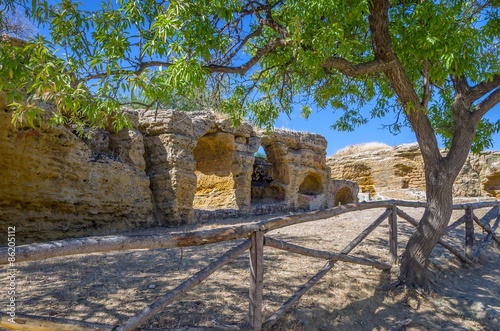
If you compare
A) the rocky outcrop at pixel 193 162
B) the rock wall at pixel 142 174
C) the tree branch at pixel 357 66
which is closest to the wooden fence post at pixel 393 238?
the tree branch at pixel 357 66

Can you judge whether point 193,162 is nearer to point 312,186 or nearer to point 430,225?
point 430,225

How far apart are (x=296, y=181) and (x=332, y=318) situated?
10258 millimetres

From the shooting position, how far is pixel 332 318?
386 centimetres

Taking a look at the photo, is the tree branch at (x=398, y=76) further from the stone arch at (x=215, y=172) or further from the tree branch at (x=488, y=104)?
the stone arch at (x=215, y=172)

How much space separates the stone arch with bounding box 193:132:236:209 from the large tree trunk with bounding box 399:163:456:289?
24.6ft

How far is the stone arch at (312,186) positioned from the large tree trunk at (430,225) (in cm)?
1011

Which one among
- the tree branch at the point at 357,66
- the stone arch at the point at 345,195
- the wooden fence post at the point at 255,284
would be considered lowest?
the wooden fence post at the point at 255,284

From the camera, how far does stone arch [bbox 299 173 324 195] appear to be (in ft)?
50.2

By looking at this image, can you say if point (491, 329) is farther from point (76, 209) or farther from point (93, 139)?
point (93, 139)

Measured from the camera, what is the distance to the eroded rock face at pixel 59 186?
6773mm

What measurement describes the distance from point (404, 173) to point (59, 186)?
58.1 ft

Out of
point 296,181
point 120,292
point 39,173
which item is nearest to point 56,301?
point 120,292

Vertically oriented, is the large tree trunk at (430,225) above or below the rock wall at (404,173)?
below

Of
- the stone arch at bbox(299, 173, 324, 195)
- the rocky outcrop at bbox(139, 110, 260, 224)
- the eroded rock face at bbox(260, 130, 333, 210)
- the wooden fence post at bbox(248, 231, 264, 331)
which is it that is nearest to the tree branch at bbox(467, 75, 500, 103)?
the wooden fence post at bbox(248, 231, 264, 331)
